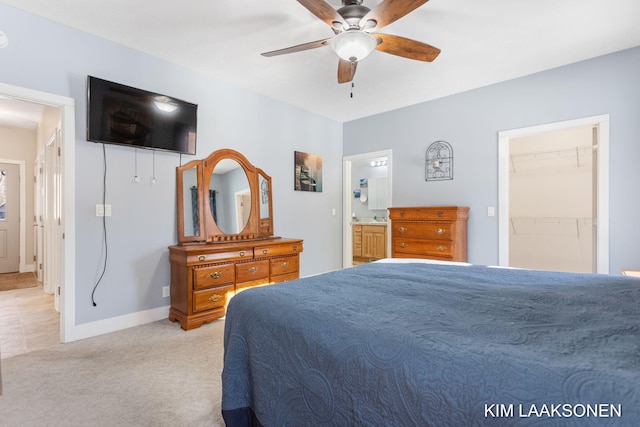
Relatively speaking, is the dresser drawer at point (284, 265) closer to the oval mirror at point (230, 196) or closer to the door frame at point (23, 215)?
the oval mirror at point (230, 196)

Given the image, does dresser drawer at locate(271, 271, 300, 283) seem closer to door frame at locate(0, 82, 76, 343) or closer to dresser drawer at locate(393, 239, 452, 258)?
dresser drawer at locate(393, 239, 452, 258)

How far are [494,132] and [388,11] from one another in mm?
2480

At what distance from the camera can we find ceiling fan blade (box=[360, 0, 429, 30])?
1775 millimetres

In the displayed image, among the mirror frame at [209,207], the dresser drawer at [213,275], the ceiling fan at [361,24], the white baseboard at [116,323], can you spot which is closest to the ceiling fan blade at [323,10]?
the ceiling fan at [361,24]

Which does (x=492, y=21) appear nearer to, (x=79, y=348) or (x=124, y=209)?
(x=124, y=209)

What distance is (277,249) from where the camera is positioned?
11.7ft

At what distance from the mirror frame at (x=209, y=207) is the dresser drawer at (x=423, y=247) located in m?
1.65

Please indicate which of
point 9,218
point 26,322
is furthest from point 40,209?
point 26,322

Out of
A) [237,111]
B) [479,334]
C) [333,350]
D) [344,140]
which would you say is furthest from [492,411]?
[344,140]

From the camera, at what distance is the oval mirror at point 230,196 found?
11.6ft

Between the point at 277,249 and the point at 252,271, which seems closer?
the point at 252,271

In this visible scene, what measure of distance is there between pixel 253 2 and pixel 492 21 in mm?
1845

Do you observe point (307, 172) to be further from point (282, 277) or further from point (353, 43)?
point (353, 43)

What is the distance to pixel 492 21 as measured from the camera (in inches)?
96.7
